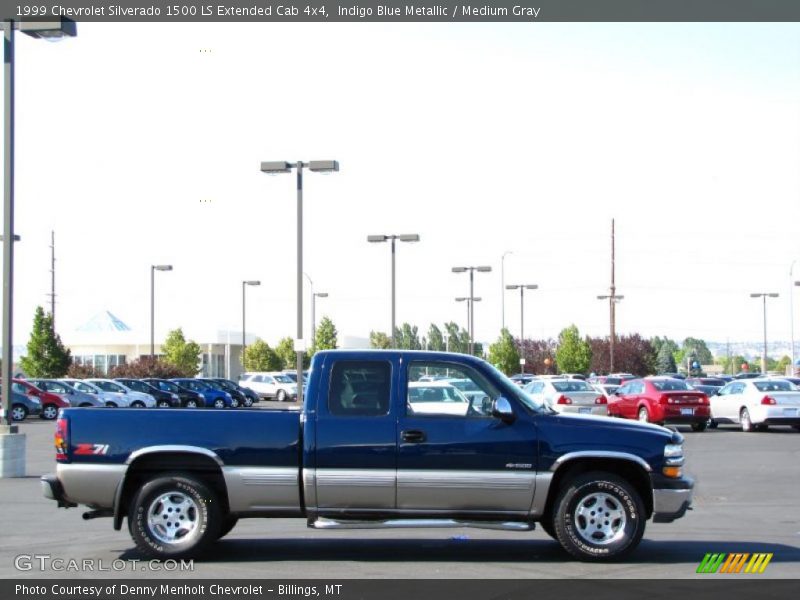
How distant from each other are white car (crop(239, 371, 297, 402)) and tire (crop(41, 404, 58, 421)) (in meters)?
17.4

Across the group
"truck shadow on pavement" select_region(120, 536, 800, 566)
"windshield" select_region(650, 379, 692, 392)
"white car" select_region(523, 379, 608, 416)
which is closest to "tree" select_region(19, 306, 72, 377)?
"white car" select_region(523, 379, 608, 416)

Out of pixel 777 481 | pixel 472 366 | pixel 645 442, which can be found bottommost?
pixel 777 481

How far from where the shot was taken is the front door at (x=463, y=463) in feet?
32.6

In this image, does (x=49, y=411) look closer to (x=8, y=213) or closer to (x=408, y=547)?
(x=8, y=213)

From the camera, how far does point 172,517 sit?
1012 cm

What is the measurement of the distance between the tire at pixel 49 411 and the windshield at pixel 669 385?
24.2 m

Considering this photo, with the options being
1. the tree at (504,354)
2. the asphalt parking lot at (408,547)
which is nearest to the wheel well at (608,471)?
the asphalt parking lot at (408,547)

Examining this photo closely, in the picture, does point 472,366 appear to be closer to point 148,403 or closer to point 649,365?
point 148,403

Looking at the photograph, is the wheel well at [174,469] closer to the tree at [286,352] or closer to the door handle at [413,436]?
the door handle at [413,436]

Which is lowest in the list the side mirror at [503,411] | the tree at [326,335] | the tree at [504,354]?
the side mirror at [503,411]
